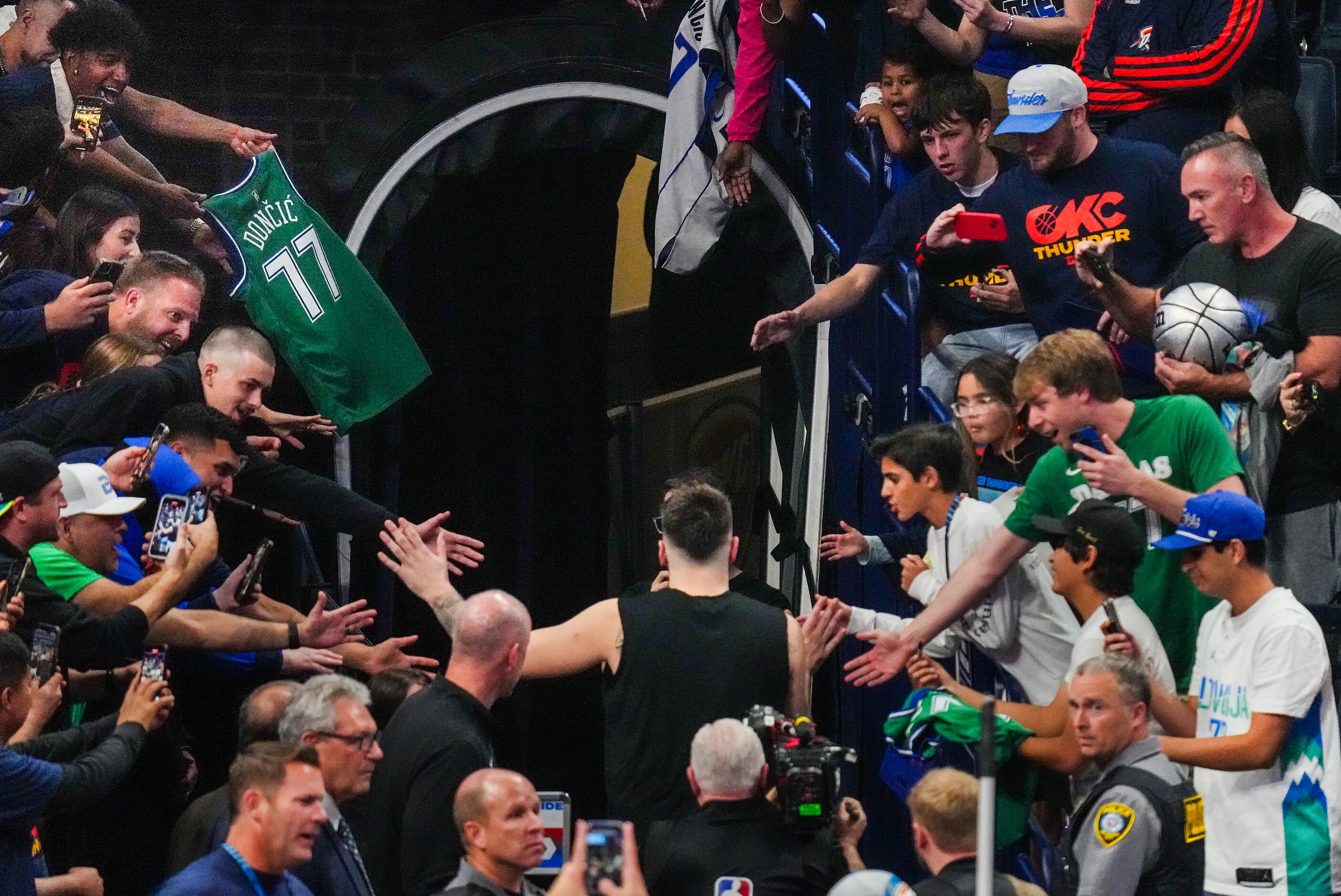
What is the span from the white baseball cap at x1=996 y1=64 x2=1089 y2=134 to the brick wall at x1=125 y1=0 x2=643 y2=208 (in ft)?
9.45

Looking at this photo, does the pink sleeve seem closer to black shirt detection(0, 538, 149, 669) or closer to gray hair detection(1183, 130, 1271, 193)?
gray hair detection(1183, 130, 1271, 193)

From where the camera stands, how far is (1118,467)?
483cm

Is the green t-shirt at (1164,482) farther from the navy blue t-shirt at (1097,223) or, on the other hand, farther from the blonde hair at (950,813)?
the blonde hair at (950,813)

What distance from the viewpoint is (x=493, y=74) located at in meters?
8.23

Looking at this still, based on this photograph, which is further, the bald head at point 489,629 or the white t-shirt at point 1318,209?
the white t-shirt at point 1318,209

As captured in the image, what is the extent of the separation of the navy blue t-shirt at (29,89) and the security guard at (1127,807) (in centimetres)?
494

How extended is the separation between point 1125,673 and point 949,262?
7.54 feet

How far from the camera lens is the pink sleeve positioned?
7207 millimetres

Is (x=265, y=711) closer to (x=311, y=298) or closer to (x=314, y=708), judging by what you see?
(x=314, y=708)

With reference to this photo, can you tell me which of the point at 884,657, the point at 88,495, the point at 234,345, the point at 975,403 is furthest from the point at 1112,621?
the point at 234,345

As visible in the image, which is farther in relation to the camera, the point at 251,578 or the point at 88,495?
the point at 251,578

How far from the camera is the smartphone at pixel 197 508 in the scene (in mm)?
5688

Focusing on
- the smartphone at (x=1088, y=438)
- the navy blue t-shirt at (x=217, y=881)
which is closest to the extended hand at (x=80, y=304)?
the navy blue t-shirt at (x=217, y=881)

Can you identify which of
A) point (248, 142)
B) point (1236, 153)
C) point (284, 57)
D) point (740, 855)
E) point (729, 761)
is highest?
point (284, 57)
